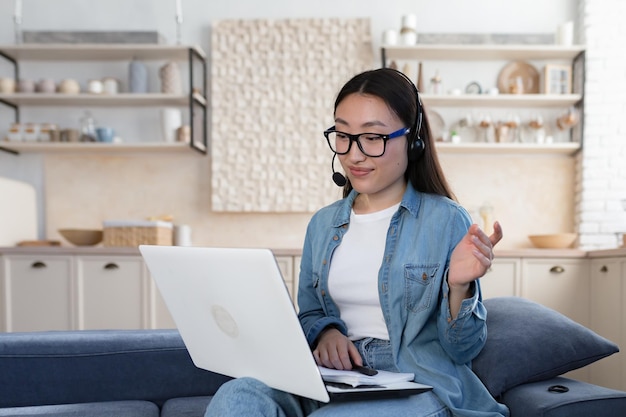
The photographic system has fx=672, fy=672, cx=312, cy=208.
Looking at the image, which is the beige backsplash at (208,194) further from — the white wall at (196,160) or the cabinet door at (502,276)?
the cabinet door at (502,276)

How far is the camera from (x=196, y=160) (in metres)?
4.44

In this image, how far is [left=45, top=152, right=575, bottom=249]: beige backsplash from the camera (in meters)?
4.31

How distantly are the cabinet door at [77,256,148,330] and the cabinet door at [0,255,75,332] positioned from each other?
0.08 m

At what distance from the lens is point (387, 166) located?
1.52 m

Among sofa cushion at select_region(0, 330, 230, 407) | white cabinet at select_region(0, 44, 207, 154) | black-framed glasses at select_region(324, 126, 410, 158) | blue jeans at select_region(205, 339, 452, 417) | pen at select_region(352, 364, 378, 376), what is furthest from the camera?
white cabinet at select_region(0, 44, 207, 154)

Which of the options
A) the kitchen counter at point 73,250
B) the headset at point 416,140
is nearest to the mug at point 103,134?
the kitchen counter at point 73,250

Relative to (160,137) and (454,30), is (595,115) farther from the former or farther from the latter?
(160,137)

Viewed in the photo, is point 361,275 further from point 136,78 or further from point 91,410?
point 136,78

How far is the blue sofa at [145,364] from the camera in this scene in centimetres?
162

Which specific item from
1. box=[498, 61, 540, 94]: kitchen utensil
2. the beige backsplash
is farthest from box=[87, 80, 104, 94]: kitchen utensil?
box=[498, 61, 540, 94]: kitchen utensil

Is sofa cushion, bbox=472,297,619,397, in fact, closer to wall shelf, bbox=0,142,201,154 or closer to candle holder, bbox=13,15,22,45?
wall shelf, bbox=0,142,201,154

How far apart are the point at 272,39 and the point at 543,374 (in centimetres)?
323

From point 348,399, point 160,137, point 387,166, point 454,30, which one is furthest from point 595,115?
point 348,399

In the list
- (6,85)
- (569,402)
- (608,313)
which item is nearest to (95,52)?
(6,85)
